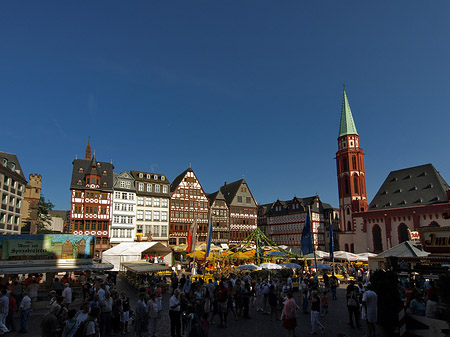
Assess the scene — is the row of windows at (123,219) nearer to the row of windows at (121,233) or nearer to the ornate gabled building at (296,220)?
the row of windows at (121,233)

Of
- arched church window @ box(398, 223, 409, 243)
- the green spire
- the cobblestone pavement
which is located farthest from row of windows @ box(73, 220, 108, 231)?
the green spire

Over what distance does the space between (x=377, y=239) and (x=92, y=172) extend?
51.5 meters

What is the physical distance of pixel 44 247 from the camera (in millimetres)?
21422

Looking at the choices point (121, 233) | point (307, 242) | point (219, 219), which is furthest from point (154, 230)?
point (307, 242)

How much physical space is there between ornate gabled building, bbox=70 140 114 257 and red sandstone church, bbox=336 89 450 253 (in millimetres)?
45885

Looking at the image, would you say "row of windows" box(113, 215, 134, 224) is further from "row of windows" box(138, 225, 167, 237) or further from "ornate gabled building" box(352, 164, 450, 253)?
"ornate gabled building" box(352, 164, 450, 253)

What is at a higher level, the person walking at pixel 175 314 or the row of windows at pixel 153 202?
the row of windows at pixel 153 202

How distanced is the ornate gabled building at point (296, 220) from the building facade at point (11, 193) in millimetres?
50537

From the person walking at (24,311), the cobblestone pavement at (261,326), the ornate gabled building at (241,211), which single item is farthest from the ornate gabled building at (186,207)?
the person walking at (24,311)

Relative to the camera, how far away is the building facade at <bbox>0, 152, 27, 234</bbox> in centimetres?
4400

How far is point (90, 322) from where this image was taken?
29.3 feet

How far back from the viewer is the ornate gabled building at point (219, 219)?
6353 cm

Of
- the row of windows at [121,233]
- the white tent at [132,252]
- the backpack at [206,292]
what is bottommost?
the backpack at [206,292]

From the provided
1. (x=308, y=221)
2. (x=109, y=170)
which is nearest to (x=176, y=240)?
(x=109, y=170)
